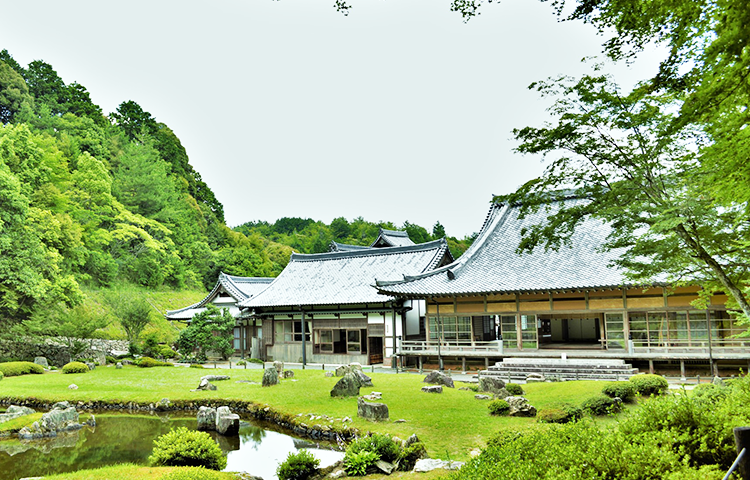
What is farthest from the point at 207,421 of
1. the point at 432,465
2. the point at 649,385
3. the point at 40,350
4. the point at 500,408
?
the point at 40,350

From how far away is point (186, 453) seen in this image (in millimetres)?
10023

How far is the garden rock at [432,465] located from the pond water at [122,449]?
2100 mm

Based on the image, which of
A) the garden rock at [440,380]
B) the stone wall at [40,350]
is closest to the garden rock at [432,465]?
the garden rock at [440,380]

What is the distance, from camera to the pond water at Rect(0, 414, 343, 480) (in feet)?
36.6

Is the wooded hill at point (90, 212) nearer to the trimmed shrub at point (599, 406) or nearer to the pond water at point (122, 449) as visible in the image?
the pond water at point (122, 449)

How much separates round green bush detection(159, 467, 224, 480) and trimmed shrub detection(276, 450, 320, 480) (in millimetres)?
1219

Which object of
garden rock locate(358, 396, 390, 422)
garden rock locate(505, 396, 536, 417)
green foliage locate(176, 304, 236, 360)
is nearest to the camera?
garden rock locate(505, 396, 536, 417)

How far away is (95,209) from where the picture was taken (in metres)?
39.7

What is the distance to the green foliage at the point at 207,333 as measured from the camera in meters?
29.1

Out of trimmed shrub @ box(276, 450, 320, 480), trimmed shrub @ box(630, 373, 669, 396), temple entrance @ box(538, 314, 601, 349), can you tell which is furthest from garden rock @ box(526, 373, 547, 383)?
trimmed shrub @ box(276, 450, 320, 480)

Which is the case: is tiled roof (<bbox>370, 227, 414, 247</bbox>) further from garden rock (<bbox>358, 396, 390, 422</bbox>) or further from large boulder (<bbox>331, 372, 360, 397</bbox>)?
garden rock (<bbox>358, 396, 390, 422</bbox>)

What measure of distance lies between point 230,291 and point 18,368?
1291 cm

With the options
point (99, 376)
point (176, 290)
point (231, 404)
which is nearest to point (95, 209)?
point (176, 290)

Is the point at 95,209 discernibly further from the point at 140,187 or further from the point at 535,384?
the point at 535,384
